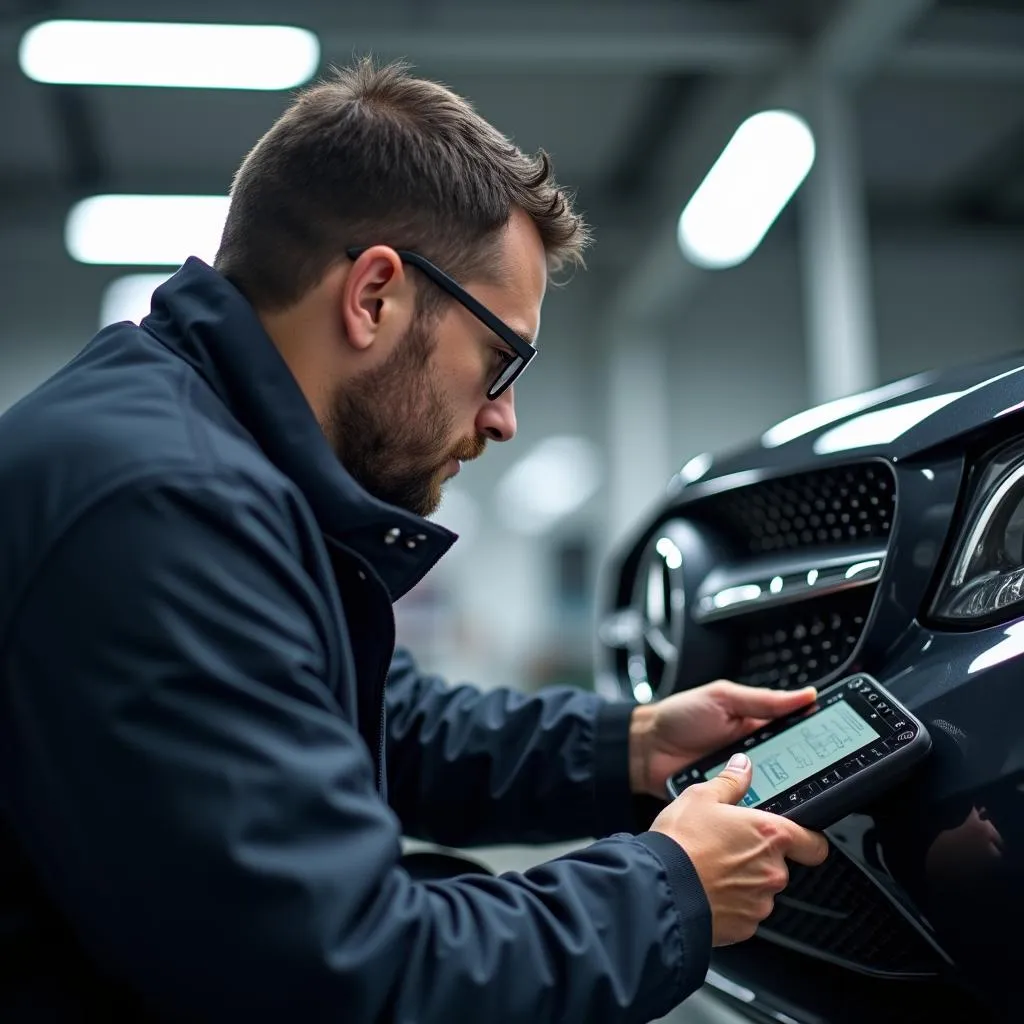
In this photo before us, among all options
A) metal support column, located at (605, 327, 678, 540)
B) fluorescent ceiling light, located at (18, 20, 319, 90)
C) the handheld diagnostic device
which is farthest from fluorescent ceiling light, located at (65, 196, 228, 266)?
the handheld diagnostic device

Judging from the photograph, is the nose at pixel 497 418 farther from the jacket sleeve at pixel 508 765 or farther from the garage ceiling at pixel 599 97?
the garage ceiling at pixel 599 97

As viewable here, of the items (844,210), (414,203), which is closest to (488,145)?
(414,203)

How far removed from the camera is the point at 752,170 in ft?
14.8

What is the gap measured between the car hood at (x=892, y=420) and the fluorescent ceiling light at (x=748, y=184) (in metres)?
3.41

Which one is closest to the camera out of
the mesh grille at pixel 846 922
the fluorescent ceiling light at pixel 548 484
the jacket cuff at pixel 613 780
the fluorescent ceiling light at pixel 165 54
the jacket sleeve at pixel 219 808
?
the jacket sleeve at pixel 219 808

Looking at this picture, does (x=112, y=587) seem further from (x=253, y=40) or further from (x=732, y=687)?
(x=253, y=40)

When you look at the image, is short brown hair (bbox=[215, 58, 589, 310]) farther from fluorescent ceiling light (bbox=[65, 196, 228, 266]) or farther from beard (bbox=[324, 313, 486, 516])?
fluorescent ceiling light (bbox=[65, 196, 228, 266])

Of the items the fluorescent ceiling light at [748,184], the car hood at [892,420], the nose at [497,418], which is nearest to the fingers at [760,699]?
the car hood at [892,420]

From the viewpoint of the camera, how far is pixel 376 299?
39.8 inches

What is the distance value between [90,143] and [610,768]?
207 inches

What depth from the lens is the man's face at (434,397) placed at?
1025mm

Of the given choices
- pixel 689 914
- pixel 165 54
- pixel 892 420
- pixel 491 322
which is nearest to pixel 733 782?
pixel 689 914

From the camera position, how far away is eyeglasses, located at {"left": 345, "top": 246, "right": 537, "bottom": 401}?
1017 mm

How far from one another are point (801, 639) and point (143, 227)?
16.1 ft
